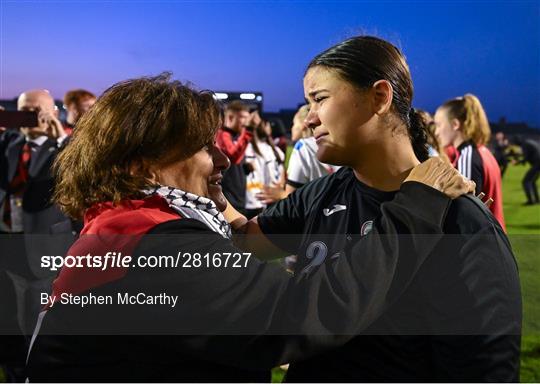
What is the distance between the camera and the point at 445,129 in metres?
4.52

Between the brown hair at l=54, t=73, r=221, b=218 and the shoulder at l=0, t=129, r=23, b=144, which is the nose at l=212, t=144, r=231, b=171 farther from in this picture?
the shoulder at l=0, t=129, r=23, b=144

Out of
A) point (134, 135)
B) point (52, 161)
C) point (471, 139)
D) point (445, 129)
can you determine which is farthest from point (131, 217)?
point (445, 129)

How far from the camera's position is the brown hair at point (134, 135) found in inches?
48.3

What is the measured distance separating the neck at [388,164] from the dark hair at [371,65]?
0.26 feet

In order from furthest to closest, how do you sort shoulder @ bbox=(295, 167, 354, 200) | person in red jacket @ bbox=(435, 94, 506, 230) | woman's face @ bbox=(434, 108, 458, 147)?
woman's face @ bbox=(434, 108, 458, 147)
person in red jacket @ bbox=(435, 94, 506, 230)
shoulder @ bbox=(295, 167, 354, 200)

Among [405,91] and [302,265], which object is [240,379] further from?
[405,91]

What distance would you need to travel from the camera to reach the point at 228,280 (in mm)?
1127

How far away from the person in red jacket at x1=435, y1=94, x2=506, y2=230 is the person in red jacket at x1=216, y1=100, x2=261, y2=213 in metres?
1.83

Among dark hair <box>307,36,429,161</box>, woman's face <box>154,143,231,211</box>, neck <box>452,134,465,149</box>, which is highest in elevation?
dark hair <box>307,36,429,161</box>

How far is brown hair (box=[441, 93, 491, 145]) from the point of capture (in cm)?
433

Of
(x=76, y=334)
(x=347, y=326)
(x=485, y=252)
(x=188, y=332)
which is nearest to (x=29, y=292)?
(x=76, y=334)

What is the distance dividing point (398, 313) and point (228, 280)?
0.41m

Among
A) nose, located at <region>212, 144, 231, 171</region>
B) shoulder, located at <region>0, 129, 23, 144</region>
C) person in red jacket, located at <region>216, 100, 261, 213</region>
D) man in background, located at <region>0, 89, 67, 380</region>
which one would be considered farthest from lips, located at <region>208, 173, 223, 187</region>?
person in red jacket, located at <region>216, 100, 261, 213</region>

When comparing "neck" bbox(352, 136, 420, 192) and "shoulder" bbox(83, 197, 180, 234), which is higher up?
"neck" bbox(352, 136, 420, 192)
